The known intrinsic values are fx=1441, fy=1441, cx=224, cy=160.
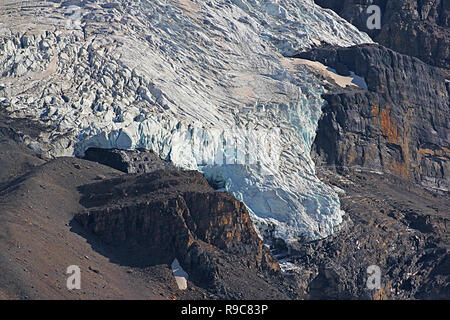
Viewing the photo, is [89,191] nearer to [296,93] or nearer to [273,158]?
[273,158]

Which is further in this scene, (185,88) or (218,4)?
(218,4)

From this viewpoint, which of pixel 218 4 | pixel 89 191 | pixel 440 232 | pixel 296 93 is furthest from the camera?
pixel 218 4

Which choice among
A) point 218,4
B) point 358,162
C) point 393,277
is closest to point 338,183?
point 358,162
